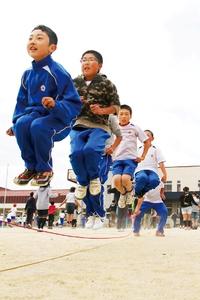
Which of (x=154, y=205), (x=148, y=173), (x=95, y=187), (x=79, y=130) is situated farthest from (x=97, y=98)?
(x=154, y=205)

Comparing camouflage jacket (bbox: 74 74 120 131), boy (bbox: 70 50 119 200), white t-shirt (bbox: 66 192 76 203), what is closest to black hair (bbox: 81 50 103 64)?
boy (bbox: 70 50 119 200)

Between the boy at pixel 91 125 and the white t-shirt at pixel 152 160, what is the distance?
2.90 meters

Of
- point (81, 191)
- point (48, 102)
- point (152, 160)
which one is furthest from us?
point (152, 160)

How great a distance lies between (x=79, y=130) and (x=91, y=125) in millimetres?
212

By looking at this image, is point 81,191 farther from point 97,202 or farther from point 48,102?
point 48,102

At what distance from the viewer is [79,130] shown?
5820mm

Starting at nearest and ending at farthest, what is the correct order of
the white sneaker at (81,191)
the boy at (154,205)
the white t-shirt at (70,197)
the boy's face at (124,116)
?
1. the white sneaker at (81,191)
2. the boy's face at (124,116)
3. the boy at (154,205)
4. the white t-shirt at (70,197)

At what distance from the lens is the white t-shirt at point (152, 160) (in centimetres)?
856

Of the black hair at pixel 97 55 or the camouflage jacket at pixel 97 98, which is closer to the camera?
the camouflage jacket at pixel 97 98

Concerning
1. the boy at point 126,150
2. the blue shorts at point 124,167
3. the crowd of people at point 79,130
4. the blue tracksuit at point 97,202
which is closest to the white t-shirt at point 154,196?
the crowd of people at point 79,130

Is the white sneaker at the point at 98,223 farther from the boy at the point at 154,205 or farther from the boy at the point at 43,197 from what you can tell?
the boy at the point at 154,205

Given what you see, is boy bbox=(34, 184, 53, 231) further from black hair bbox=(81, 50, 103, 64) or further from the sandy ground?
black hair bbox=(81, 50, 103, 64)

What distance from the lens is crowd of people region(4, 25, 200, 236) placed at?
174 inches

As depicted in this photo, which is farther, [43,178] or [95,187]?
[95,187]
